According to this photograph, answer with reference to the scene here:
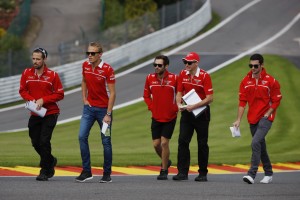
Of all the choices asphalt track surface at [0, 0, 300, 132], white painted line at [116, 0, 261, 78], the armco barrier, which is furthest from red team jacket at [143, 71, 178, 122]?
white painted line at [116, 0, 261, 78]

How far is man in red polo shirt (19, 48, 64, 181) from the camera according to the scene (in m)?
13.7

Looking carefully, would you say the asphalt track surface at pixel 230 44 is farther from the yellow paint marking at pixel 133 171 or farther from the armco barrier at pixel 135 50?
the yellow paint marking at pixel 133 171

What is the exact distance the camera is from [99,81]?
→ 44.9ft

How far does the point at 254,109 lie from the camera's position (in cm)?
1419

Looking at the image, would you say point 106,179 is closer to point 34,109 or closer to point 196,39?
point 34,109

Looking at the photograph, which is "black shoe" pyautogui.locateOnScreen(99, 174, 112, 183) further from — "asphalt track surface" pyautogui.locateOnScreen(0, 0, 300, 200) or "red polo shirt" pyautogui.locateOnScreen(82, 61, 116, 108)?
"red polo shirt" pyautogui.locateOnScreen(82, 61, 116, 108)

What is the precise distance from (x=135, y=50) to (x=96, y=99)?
26218mm

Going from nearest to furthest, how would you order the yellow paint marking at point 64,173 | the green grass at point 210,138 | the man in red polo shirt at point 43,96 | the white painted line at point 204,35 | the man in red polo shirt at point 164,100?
the man in red polo shirt at point 43,96, the man in red polo shirt at point 164,100, the yellow paint marking at point 64,173, the green grass at point 210,138, the white painted line at point 204,35

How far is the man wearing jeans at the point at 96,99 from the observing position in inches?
537

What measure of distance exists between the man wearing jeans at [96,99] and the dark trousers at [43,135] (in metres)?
0.46

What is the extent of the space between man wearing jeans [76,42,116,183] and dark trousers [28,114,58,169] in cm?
46

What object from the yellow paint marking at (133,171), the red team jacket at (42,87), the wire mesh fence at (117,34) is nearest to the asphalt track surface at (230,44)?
the wire mesh fence at (117,34)

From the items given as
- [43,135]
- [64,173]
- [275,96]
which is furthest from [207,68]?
[43,135]

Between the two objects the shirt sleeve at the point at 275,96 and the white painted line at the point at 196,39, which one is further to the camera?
the white painted line at the point at 196,39
